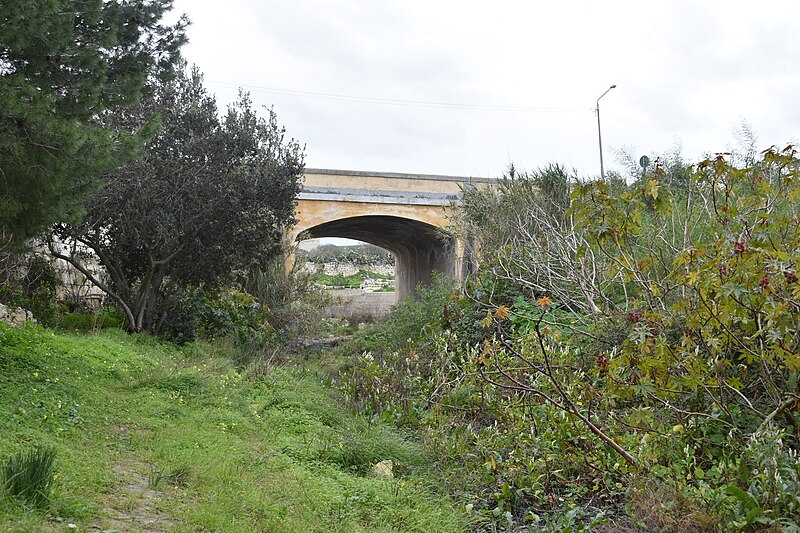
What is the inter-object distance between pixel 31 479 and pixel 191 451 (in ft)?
5.45

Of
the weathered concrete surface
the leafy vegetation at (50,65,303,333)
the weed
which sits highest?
the leafy vegetation at (50,65,303,333)

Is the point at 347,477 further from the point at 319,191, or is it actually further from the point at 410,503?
the point at 319,191

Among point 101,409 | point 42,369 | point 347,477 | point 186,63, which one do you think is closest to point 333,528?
point 347,477

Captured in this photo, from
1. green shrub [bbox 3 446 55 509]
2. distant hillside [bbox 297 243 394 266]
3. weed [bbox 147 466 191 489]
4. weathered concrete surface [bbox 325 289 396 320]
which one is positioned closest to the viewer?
green shrub [bbox 3 446 55 509]

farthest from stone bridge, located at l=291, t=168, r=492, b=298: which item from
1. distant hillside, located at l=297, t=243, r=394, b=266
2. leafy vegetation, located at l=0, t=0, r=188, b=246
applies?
distant hillside, located at l=297, t=243, r=394, b=266

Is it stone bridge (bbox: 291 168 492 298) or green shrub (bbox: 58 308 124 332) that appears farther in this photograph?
stone bridge (bbox: 291 168 492 298)

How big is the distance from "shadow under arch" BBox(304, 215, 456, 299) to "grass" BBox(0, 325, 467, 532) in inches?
415

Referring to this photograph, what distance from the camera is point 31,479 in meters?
3.26

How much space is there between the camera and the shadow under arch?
20734mm

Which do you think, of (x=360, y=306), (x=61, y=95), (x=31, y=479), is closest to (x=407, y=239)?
(x=360, y=306)

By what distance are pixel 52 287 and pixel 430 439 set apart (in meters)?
8.53

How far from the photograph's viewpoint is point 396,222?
2161cm

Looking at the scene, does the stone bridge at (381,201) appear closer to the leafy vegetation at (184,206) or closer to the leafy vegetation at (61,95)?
the leafy vegetation at (184,206)

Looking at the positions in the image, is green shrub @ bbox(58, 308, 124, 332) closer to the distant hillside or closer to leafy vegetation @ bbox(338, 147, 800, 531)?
leafy vegetation @ bbox(338, 147, 800, 531)
